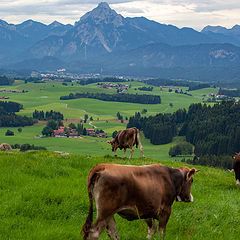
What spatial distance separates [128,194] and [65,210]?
150 inches

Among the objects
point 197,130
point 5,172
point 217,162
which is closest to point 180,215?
point 5,172

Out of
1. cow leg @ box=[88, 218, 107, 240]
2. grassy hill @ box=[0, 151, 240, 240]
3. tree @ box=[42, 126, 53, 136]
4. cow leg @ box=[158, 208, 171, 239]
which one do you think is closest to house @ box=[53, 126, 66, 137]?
tree @ box=[42, 126, 53, 136]

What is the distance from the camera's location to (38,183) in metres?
13.8

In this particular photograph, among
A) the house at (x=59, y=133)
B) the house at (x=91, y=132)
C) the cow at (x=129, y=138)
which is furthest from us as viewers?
the house at (x=91, y=132)

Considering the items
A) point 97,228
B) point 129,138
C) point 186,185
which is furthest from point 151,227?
point 129,138

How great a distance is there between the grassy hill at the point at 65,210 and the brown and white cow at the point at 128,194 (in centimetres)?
65

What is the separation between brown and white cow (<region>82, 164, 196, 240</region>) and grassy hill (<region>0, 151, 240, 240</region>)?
651 mm

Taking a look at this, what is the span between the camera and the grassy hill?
1014 cm

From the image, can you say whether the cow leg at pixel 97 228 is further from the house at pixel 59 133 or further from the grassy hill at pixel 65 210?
the house at pixel 59 133

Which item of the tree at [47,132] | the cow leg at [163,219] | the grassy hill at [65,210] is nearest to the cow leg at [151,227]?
the grassy hill at [65,210]

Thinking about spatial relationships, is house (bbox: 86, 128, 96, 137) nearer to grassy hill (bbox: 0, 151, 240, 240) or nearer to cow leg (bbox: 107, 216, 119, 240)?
grassy hill (bbox: 0, 151, 240, 240)

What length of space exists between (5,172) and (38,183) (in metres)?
2.36

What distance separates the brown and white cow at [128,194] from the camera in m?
8.67

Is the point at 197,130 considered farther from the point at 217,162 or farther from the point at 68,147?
the point at 68,147
